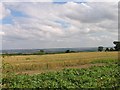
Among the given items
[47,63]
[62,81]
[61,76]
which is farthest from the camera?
[47,63]

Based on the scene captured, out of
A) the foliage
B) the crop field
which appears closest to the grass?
the crop field

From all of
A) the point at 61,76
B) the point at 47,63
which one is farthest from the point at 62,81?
the point at 47,63

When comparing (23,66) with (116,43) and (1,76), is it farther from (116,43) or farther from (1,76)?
(116,43)

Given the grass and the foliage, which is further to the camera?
the grass

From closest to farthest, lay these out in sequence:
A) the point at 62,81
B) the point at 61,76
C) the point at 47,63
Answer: the point at 62,81 < the point at 61,76 < the point at 47,63

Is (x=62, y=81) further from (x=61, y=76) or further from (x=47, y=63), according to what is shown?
(x=47, y=63)

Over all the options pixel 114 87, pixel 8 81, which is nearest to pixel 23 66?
pixel 8 81

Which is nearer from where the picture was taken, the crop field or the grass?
the crop field

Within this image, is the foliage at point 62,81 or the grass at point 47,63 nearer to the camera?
the foliage at point 62,81

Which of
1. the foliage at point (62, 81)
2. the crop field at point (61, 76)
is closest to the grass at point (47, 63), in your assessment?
the crop field at point (61, 76)

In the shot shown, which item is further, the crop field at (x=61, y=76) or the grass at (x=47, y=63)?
the grass at (x=47, y=63)

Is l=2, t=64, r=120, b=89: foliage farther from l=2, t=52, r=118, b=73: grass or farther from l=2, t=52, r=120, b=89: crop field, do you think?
l=2, t=52, r=118, b=73: grass

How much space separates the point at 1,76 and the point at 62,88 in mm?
2987

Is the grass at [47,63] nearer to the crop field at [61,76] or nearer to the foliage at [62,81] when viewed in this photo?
→ the crop field at [61,76]
